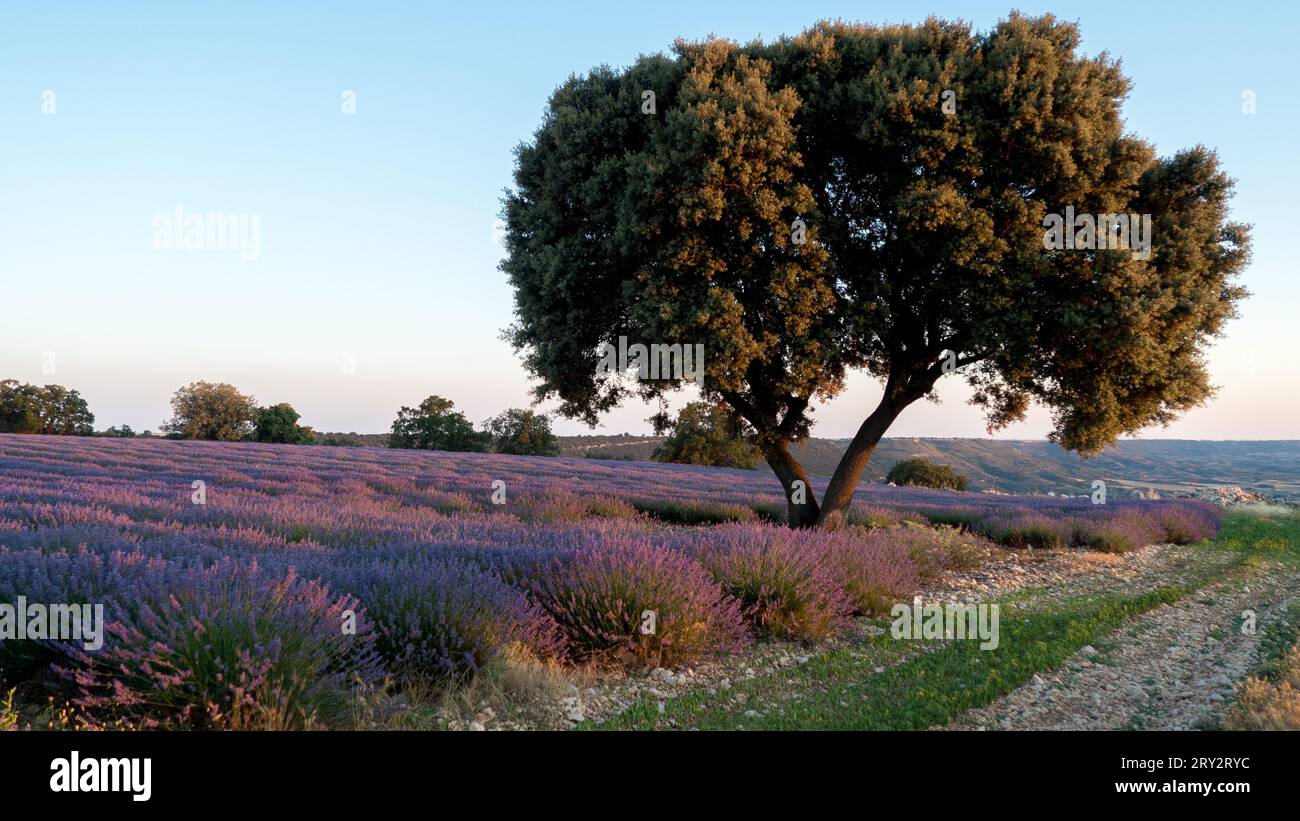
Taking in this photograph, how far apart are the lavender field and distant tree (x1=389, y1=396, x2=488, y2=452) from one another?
3757 centimetres

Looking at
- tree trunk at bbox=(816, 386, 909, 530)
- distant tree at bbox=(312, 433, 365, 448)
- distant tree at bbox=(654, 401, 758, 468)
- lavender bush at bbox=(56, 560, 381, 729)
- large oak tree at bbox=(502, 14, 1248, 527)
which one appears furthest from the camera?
distant tree at bbox=(312, 433, 365, 448)

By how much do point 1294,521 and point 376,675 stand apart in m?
34.5

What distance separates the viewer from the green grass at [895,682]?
16.3 feet

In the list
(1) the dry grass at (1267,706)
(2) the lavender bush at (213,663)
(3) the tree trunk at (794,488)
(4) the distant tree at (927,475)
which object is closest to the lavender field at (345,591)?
(2) the lavender bush at (213,663)

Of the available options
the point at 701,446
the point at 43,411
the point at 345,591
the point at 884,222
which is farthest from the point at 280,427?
the point at 345,591

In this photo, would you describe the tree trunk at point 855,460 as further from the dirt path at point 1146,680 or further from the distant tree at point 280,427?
the distant tree at point 280,427

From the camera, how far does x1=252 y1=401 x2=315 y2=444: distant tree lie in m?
50.0

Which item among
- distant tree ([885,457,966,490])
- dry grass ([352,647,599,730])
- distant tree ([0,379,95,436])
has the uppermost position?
distant tree ([0,379,95,436])

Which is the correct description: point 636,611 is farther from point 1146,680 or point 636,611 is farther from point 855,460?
point 855,460

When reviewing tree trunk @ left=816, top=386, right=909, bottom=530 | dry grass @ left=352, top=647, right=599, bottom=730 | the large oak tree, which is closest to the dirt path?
dry grass @ left=352, top=647, right=599, bottom=730

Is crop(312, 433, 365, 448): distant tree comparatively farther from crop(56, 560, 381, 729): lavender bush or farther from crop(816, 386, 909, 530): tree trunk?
crop(56, 560, 381, 729): lavender bush

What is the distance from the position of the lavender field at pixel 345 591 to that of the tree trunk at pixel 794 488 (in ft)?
8.15
